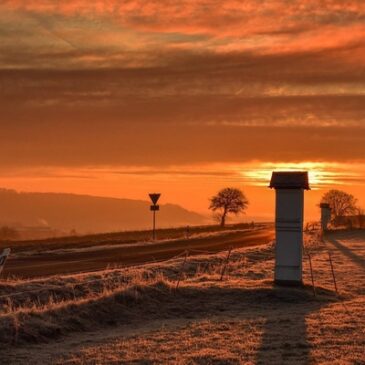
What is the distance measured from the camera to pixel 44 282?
2050 cm

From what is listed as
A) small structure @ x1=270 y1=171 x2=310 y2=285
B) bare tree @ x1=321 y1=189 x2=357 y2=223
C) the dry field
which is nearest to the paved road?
the dry field

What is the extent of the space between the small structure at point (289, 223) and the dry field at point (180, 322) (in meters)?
0.65

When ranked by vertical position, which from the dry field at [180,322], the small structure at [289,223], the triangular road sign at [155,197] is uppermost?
the triangular road sign at [155,197]

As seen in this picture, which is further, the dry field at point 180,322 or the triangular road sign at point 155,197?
the triangular road sign at point 155,197

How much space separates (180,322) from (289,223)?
6508 mm

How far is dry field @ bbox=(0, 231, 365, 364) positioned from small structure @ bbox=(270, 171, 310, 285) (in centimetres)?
65

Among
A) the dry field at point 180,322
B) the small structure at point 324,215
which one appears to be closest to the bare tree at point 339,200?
the small structure at point 324,215

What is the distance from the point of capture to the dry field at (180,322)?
1244 centimetres

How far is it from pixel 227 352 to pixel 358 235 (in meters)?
48.2

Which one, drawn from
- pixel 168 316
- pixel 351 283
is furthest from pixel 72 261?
pixel 168 316

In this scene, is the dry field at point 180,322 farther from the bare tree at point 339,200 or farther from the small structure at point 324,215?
the bare tree at point 339,200

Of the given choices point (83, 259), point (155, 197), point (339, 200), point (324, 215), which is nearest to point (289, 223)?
point (83, 259)

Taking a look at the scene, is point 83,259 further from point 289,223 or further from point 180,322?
point 180,322

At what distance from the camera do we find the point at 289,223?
69.5ft
